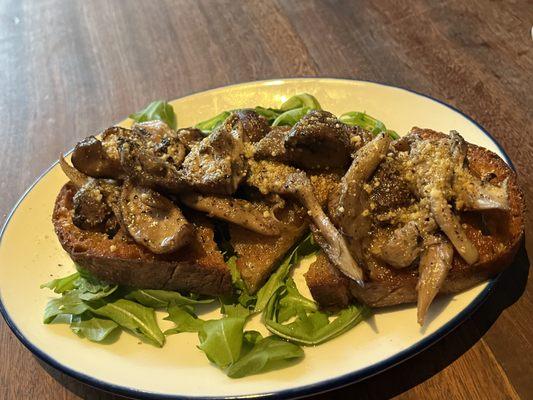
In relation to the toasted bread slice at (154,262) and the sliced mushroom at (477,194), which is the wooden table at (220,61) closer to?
the sliced mushroom at (477,194)

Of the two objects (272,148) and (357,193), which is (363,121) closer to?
(272,148)

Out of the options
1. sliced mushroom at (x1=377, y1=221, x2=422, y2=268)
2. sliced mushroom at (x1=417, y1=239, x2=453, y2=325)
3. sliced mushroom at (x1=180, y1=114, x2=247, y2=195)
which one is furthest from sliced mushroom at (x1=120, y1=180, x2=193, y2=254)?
sliced mushroom at (x1=417, y1=239, x2=453, y2=325)

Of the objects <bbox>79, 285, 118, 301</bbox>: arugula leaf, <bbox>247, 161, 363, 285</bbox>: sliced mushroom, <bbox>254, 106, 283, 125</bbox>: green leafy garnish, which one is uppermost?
<bbox>247, 161, 363, 285</bbox>: sliced mushroom

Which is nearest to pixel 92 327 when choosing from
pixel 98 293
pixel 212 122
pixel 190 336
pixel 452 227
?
pixel 98 293

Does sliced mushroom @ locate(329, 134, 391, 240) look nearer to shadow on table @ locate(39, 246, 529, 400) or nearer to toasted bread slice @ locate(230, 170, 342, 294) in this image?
toasted bread slice @ locate(230, 170, 342, 294)

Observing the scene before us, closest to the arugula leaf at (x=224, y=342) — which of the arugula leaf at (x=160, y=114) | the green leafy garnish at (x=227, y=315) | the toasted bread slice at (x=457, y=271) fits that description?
the green leafy garnish at (x=227, y=315)

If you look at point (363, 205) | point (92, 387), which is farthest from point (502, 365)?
point (92, 387)
